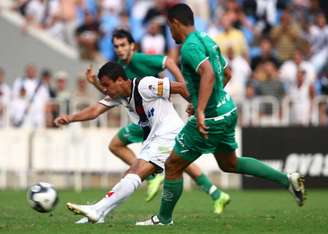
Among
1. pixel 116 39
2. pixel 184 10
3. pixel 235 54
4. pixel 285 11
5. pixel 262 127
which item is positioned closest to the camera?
pixel 184 10

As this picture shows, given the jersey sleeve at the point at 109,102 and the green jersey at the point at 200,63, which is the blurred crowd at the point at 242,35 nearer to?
the jersey sleeve at the point at 109,102

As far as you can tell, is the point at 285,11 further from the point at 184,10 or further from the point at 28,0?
the point at 184,10

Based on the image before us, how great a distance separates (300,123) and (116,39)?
9.29m

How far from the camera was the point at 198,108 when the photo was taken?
12.6m

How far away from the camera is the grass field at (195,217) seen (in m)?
13.0

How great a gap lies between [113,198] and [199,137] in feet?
4.19

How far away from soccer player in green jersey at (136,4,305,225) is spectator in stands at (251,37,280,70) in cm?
1373

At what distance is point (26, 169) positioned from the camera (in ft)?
84.3

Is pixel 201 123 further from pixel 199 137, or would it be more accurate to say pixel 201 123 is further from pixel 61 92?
pixel 61 92

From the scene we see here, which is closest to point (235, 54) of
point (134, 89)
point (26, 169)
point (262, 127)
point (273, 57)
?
point (273, 57)

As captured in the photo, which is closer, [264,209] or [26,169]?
[264,209]

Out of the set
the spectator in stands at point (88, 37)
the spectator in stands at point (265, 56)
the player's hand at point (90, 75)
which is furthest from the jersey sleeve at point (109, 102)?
the spectator in stands at point (88, 37)

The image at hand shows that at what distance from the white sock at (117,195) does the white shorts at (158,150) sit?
53 centimetres

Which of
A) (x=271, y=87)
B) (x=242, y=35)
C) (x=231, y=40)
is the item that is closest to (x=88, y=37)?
(x=231, y=40)
